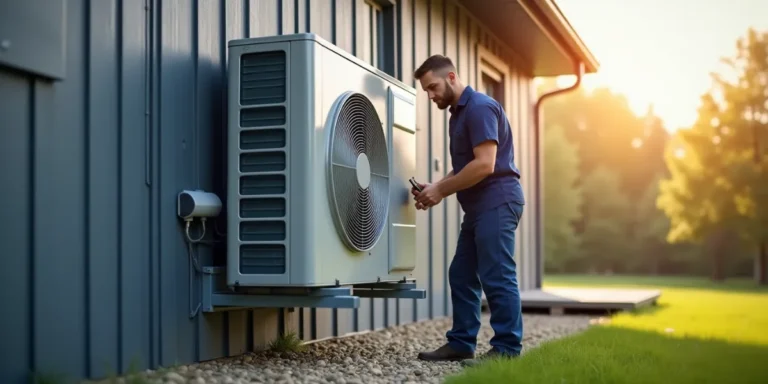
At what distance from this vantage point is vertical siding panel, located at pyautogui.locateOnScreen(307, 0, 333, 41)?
4.64 m

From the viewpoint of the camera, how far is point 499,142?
4.03 metres

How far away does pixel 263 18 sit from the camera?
415cm

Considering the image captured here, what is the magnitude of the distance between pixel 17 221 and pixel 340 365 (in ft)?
5.04

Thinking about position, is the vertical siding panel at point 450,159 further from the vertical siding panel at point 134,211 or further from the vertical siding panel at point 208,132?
the vertical siding panel at point 134,211

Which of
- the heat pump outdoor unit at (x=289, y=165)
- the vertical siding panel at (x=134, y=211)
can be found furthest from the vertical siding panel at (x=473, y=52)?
the vertical siding panel at (x=134, y=211)

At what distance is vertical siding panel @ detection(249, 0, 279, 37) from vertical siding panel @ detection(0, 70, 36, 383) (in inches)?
57.1

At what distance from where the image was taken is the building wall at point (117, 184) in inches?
108

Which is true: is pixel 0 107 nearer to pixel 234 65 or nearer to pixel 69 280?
pixel 69 280

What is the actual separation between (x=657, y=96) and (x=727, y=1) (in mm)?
12897

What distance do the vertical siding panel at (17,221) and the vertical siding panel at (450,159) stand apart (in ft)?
14.5

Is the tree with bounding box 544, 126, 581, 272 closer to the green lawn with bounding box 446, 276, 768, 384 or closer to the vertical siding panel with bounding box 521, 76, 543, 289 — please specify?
the vertical siding panel with bounding box 521, 76, 543, 289

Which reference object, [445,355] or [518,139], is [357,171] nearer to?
[445,355]

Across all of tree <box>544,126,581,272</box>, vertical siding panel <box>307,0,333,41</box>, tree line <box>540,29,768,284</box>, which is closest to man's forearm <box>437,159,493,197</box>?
vertical siding panel <box>307,0,333,41</box>

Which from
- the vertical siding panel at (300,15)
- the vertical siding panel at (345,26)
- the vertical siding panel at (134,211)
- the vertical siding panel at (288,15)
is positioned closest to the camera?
the vertical siding panel at (134,211)
